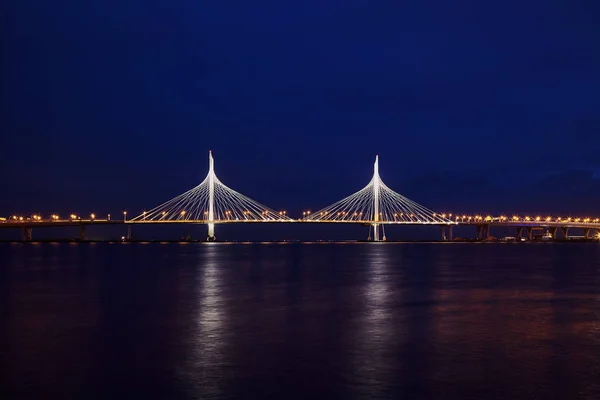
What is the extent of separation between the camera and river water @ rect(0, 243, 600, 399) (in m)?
9.48

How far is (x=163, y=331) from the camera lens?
14289 mm

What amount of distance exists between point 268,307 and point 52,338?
6837 mm

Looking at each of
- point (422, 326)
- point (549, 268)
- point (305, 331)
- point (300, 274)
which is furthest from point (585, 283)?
point (305, 331)

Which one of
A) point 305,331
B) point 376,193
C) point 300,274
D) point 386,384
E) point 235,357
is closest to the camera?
point 386,384

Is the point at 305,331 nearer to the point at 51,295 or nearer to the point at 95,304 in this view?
the point at 95,304

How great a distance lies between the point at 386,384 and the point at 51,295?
52.4 ft

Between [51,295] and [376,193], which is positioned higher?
[376,193]

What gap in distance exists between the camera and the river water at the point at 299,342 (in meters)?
9.48

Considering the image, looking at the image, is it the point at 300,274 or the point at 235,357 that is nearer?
the point at 235,357

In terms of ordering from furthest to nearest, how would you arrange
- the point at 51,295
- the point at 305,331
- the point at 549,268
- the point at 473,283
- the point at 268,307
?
the point at 549,268 < the point at 473,283 < the point at 51,295 < the point at 268,307 < the point at 305,331

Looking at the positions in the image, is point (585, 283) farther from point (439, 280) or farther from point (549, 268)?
point (549, 268)

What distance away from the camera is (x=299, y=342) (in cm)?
1295

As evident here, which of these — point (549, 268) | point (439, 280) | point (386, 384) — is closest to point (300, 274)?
point (439, 280)

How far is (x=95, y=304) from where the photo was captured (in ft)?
63.9
